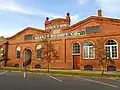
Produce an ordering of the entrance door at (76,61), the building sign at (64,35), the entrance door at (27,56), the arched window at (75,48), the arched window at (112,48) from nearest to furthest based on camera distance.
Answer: the arched window at (112,48), the building sign at (64,35), the arched window at (75,48), the entrance door at (76,61), the entrance door at (27,56)

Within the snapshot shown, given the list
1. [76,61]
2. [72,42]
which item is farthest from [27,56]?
[76,61]

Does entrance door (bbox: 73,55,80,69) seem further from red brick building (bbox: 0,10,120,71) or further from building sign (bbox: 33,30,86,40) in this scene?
building sign (bbox: 33,30,86,40)

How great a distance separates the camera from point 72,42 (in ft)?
115

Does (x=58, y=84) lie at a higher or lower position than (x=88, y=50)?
lower

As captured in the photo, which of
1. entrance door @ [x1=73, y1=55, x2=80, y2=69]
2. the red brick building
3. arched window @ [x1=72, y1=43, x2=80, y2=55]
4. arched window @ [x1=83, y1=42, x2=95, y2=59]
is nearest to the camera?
the red brick building

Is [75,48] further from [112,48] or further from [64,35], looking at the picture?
[112,48]

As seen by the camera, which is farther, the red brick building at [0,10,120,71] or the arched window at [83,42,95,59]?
the arched window at [83,42,95,59]

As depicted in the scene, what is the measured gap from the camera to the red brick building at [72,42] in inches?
1227

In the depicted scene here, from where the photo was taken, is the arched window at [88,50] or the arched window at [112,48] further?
the arched window at [88,50]

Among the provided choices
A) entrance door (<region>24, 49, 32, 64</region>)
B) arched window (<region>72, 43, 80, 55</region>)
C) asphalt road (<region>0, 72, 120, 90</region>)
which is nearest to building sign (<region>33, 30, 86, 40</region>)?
arched window (<region>72, 43, 80, 55</region>)

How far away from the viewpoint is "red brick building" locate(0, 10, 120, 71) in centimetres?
3116

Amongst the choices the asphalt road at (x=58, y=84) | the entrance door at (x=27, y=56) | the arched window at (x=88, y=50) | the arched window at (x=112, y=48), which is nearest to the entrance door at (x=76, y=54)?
the arched window at (x=88, y=50)

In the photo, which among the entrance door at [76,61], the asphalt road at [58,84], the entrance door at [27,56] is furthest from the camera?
the entrance door at [27,56]

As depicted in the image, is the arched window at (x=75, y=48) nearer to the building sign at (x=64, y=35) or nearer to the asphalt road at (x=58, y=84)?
the building sign at (x=64, y=35)
